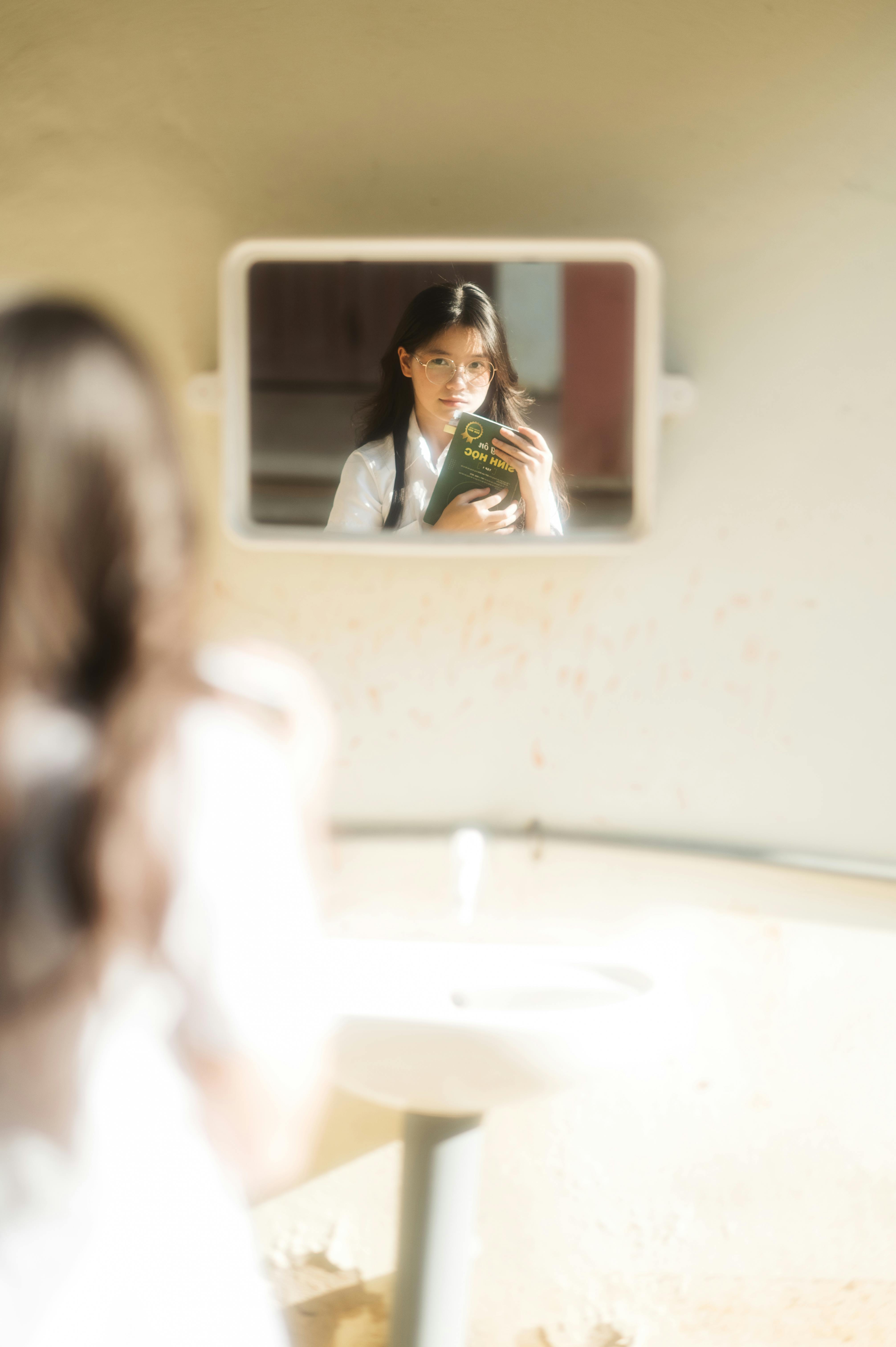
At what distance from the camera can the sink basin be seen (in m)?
0.99

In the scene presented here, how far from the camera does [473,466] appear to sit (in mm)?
1163

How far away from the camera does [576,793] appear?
122 centimetres

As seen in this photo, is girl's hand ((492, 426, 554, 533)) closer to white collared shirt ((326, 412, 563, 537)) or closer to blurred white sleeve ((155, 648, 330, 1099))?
white collared shirt ((326, 412, 563, 537))

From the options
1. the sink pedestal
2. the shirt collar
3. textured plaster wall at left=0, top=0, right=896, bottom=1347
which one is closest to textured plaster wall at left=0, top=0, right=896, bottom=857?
textured plaster wall at left=0, top=0, right=896, bottom=1347

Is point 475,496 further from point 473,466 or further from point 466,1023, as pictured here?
point 466,1023

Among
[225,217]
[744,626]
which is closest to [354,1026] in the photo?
[744,626]

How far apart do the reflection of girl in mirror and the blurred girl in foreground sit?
661 mm

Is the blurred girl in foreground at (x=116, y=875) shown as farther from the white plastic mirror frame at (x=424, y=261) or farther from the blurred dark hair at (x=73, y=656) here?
the white plastic mirror frame at (x=424, y=261)

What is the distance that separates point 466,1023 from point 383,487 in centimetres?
59

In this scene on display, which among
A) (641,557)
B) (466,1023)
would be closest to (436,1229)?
(466,1023)

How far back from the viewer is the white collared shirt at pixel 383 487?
117cm

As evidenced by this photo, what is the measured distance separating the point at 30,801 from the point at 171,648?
0.10 metres

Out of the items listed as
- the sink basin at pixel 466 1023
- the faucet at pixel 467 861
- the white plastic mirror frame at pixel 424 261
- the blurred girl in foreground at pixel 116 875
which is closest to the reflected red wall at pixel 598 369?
the white plastic mirror frame at pixel 424 261

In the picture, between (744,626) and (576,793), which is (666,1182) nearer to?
(576,793)
